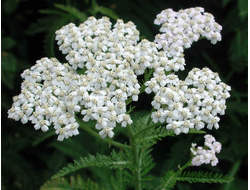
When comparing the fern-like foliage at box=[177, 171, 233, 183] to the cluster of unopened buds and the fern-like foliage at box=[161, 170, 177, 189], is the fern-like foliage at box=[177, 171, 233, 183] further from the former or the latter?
the cluster of unopened buds

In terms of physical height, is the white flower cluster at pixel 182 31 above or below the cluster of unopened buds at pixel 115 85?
above

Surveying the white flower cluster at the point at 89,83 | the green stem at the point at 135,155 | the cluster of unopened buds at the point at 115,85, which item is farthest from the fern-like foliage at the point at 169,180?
the white flower cluster at the point at 89,83

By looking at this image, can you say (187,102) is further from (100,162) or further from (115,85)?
(100,162)

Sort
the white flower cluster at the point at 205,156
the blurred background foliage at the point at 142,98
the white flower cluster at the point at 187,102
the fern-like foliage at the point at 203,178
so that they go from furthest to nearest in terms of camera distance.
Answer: the blurred background foliage at the point at 142,98
the fern-like foliage at the point at 203,178
the white flower cluster at the point at 205,156
the white flower cluster at the point at 187,102

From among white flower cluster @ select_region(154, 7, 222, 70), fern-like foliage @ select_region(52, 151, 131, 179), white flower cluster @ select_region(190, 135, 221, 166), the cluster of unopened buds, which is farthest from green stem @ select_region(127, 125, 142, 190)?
white flower cluster @ select_region(154, 7, 222, 70)

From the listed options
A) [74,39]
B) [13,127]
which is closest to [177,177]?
[74,39]

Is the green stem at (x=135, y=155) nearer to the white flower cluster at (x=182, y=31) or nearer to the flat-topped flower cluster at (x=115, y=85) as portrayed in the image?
the flat-topped flower cluster at (x=115, y=85)

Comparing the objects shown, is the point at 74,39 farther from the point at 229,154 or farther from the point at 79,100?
the point at 229,154

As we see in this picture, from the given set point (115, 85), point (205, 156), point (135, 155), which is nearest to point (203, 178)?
point (205, 156)

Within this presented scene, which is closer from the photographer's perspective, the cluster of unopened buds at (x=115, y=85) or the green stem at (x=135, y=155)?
the cluster of unopened buds at (x=115, y=85)
